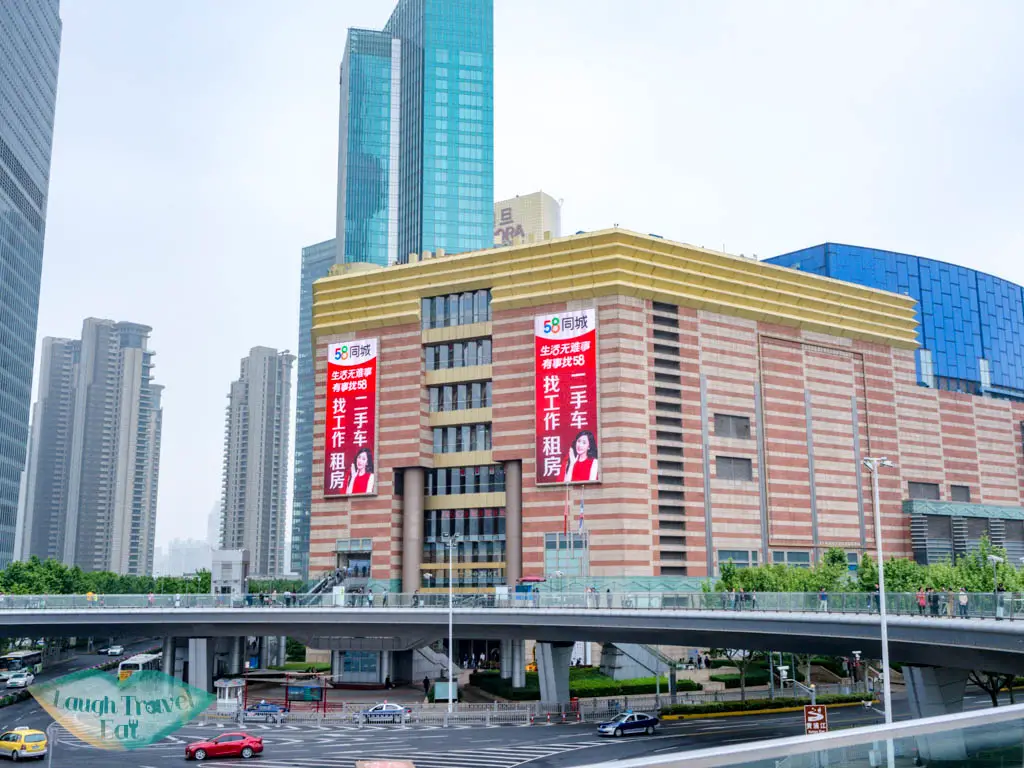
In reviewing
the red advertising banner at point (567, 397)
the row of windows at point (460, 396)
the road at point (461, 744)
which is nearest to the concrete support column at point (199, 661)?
the road at point (461, 744)

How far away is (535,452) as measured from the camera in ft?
320

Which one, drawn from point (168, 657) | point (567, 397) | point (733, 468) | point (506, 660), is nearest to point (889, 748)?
point (506, 660)

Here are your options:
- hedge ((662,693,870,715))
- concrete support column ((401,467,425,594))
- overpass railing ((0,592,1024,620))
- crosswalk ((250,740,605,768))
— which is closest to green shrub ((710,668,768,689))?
hedge ((662,693,870,715))

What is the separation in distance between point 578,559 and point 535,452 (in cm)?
1130

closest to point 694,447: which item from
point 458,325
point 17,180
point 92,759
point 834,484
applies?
point 834,484

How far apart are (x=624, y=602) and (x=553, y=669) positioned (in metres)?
14.8

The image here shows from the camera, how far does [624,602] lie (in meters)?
62.7

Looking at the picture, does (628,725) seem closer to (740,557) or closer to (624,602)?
(624,602)

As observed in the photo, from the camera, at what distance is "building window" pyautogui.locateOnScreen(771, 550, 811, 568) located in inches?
4033

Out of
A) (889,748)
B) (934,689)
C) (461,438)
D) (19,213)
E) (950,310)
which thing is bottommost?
(934,689)

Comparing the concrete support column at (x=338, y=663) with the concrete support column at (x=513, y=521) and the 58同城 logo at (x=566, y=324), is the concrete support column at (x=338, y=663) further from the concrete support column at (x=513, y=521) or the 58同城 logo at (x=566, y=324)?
the 58同城 logo at (x=566, y=324)

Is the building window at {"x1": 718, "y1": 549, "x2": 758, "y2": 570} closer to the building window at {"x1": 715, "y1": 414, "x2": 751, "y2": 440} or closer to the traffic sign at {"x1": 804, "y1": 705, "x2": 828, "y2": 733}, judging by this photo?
the building window at {"x1": 715, "y1": 414, "x2": 751, "y2": 440}

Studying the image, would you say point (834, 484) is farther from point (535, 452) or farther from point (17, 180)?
point (17, 180)

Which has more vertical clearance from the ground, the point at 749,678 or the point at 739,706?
the point at 749,678
